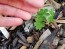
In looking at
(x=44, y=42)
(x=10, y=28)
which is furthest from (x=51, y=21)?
(x=10, y=28)

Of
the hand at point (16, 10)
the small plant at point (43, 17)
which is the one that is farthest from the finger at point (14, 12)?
the small plant at point (43, 17)

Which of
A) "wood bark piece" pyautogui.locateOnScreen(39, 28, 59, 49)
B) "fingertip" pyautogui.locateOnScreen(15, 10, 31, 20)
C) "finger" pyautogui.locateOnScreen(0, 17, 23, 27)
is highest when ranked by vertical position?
"fingertip" pyautogui.locateOnScreen(15, 10, 31, 20)

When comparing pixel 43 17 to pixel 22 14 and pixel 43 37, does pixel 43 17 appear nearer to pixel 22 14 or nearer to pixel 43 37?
pixel 43 37

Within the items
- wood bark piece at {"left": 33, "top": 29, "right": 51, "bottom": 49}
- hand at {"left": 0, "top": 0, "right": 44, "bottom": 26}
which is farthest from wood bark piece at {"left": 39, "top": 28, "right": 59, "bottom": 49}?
hand at {"left": 0, "top": 0, "right": 44, "bottom": 26}

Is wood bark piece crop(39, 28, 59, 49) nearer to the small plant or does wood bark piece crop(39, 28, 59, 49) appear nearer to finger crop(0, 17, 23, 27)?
the small plant

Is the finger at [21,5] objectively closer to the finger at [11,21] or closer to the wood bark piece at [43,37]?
the finger at [11,21]

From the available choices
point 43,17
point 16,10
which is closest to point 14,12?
point 16,10
